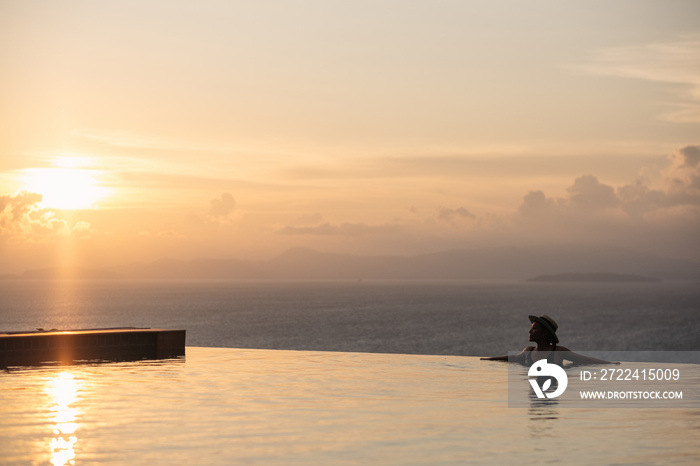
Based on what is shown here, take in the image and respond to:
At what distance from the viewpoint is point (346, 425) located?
12172 millimetres

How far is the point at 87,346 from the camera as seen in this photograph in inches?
883

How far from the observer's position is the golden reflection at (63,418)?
32.3ft

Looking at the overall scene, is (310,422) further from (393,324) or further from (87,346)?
(393,324)

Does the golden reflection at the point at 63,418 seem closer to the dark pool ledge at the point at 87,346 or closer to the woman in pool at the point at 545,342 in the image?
the dark pool ledge at the point at 87,346

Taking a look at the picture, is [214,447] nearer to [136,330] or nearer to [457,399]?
[457,399]

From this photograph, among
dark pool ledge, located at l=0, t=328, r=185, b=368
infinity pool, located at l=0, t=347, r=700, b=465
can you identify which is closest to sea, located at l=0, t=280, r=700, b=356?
dark pool ledge, located at l=0, t=328, r=185, b=368

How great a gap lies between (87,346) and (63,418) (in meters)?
10.2

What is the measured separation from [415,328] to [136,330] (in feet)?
324

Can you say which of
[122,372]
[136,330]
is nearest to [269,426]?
[122,372]

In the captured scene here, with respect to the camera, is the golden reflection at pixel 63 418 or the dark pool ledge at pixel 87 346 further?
the dark pool ledge at pixel 87 346

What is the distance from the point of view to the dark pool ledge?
69.1ft

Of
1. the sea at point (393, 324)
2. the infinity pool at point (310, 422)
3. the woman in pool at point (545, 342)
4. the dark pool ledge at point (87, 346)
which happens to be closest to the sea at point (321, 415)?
the infinity pool at point (310, 422)

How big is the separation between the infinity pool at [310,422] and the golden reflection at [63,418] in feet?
0.07

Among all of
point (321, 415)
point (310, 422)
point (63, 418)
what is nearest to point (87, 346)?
point (63, 418)
